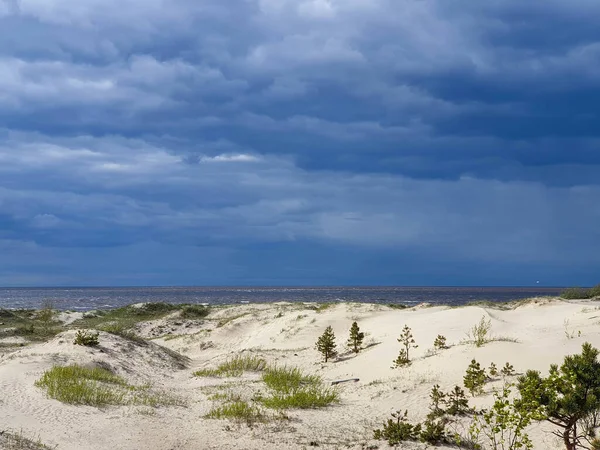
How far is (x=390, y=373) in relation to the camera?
1418 cm

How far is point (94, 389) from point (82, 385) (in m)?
0.34

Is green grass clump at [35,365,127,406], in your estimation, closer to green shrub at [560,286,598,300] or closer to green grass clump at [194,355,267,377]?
green grass clump at [194,355,267,377]

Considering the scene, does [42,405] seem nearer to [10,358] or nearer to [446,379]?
[10,358]

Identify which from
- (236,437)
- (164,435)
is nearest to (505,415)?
(236,437)

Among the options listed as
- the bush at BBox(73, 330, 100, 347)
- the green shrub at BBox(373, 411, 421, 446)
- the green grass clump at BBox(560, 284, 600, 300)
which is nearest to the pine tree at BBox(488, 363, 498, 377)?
the green shrub at BBox(373, 411, 421, 446)

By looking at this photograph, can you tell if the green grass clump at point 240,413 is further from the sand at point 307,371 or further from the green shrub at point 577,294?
the green shrub at point 577,294

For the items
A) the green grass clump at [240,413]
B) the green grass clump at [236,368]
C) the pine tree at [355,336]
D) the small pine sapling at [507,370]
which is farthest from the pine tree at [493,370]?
the green grass clump at [236,368]

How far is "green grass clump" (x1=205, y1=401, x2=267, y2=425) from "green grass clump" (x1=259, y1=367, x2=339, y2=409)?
2.03 feet

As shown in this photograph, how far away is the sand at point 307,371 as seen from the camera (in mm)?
8539

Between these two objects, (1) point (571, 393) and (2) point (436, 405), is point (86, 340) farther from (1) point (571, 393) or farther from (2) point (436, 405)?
(1) point (571, 393)

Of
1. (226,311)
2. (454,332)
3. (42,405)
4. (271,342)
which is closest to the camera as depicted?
(42,405)

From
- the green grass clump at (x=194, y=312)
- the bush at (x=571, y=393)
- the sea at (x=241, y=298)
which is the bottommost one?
the sea at (x=241, y=298)

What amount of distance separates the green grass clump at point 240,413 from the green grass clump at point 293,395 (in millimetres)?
619

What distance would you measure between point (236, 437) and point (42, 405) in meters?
4.23
